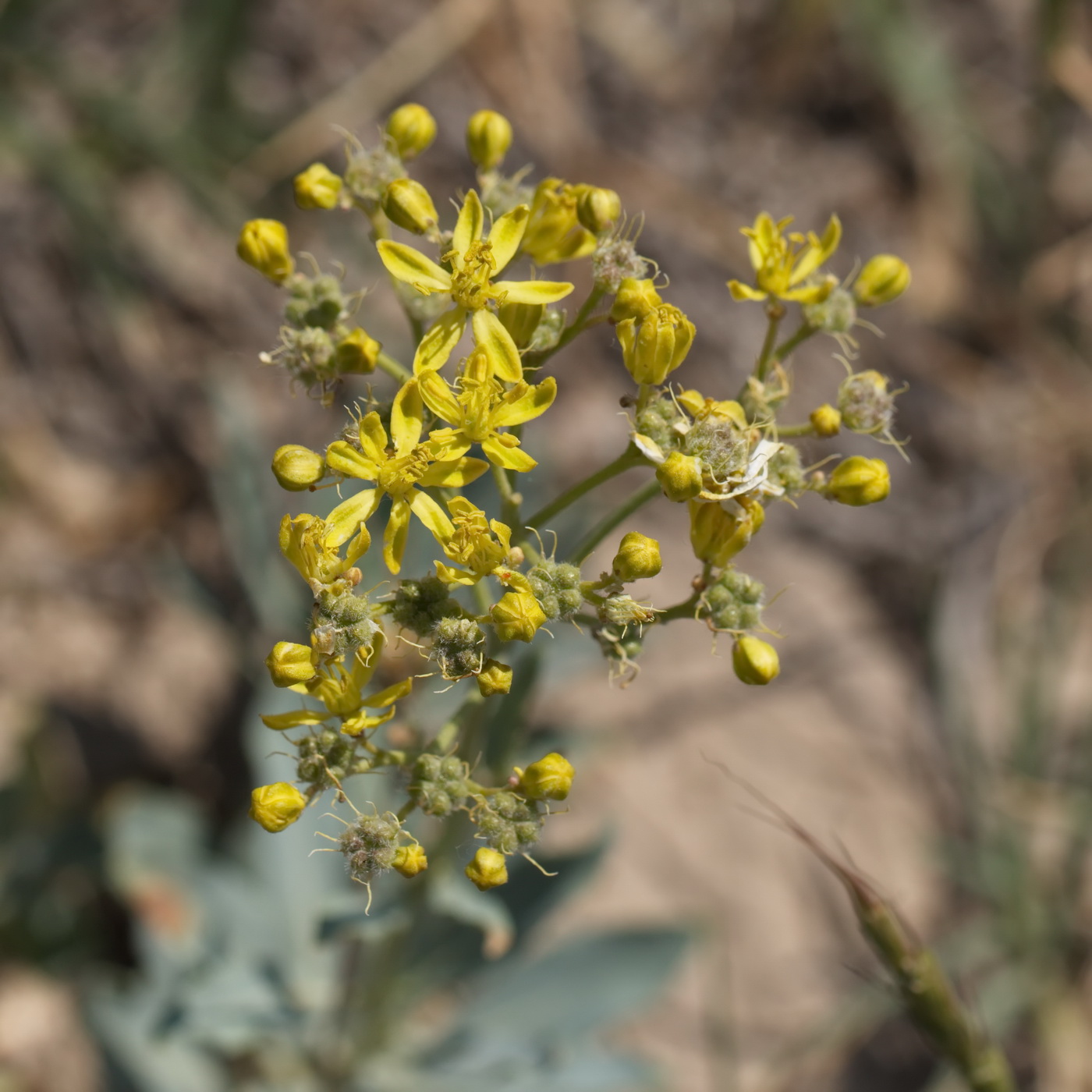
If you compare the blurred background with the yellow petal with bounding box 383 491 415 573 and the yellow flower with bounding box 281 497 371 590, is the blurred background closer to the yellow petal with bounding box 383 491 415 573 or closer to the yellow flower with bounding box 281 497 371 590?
the yellow petal with bounding box 383 491 415 573

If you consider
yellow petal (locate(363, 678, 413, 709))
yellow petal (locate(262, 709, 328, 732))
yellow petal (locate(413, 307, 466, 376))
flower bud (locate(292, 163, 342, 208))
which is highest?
flower bud (locate(292, 163, 342, 208))

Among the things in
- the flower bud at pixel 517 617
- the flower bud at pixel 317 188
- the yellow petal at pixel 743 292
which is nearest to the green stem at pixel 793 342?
the yellow petal at pixel 743 292

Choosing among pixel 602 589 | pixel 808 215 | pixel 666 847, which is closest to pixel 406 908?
pixel 602 589

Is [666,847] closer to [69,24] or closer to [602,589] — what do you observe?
[602,589]

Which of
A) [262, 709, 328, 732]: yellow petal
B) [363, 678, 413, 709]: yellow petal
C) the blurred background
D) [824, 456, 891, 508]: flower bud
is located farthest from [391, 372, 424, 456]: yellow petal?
the blurred background

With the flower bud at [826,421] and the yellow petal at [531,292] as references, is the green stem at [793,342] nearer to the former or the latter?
the flower bud at [826,421]
